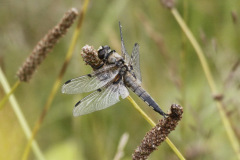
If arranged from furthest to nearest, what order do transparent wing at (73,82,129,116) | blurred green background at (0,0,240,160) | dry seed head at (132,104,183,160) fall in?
1. blurred green background at (0,0,240,160)
2. transparent wing at (73,82,129,116)
3. dry seed head at (132,104,183,160)

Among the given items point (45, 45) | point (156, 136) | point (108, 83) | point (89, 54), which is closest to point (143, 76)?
point (108, 83)

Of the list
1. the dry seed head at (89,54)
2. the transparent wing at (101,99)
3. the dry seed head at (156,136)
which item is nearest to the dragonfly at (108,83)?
the transparent wing at (101,99)

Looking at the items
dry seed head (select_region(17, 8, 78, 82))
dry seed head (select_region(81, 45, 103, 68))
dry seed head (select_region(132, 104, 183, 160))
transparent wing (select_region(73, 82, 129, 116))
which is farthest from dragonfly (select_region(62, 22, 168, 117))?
dry seed head (select_region(132, 104, 183, 160))

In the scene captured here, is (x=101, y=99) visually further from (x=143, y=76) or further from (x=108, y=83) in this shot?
(x=143, y=76)

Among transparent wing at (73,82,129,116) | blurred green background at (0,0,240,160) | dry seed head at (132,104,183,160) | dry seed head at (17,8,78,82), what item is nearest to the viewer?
dry seed head at (132,104,183,160)

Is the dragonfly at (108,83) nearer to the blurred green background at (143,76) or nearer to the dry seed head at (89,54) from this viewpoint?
the dry seed head at (89,54)

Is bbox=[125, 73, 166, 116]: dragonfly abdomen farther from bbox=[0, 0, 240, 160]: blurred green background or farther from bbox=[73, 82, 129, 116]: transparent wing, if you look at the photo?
bbox=[0, 0, 240, 160]: blurred green background

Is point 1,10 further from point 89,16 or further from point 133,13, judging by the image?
point 133,13
